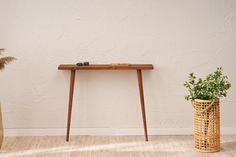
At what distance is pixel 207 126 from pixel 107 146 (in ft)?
2.94

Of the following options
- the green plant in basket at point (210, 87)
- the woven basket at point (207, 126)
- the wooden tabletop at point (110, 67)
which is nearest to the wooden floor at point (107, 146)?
the woven basket at point (207, 126)

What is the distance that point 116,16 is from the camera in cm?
475

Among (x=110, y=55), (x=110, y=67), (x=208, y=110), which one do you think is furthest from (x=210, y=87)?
(x=110, y=55)

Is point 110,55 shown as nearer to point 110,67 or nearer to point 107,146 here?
point 110,67

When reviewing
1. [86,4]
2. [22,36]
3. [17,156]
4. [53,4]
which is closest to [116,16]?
[86,4]

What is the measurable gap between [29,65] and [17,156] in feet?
3.20

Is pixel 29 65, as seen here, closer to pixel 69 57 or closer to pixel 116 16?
pixel 69 57

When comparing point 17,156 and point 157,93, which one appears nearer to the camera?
point 17,156

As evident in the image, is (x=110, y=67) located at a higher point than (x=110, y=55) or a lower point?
lower

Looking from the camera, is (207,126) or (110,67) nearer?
(207,126)

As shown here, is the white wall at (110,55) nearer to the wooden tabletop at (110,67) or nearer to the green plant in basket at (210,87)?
the wooden tabletop at (110,67)

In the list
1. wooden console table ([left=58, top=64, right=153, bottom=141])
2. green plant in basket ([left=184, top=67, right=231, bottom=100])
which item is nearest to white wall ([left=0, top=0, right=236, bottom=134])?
wooden console table ([left=58, top=64, right=153, bottom=141])

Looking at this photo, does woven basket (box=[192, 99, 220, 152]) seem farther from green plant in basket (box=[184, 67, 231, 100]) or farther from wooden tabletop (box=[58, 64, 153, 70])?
wooden tabletop (box=[58, 64, 153, 70])

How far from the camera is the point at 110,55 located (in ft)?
15.7
